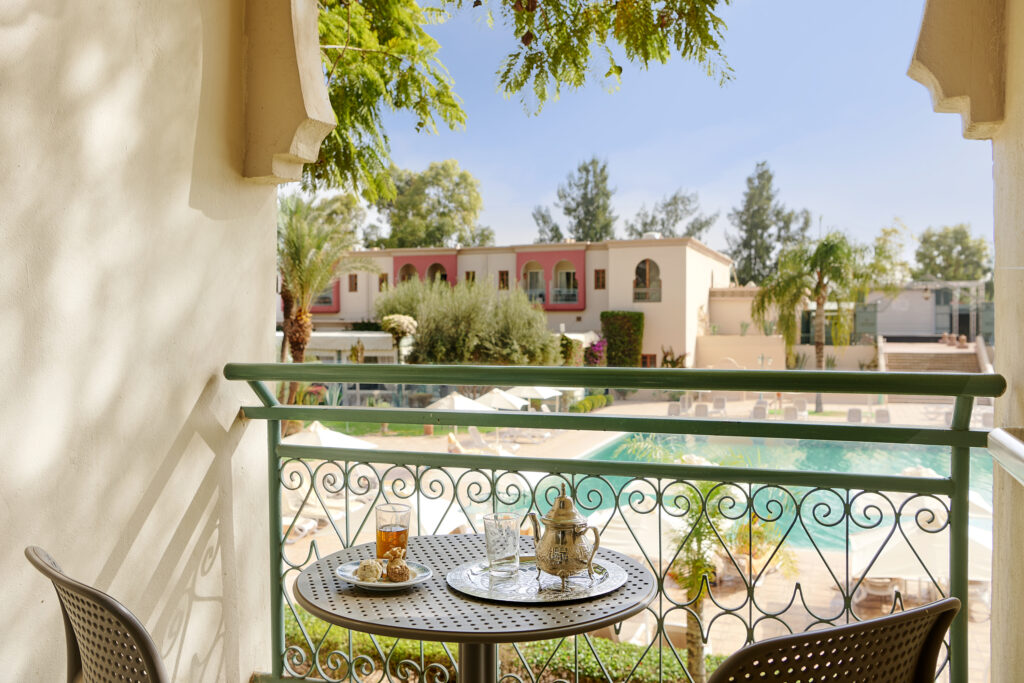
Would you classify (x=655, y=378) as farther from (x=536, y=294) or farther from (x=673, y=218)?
(x=673, y=218)

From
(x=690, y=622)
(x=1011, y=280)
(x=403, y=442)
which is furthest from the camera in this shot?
(x=403, y=442)

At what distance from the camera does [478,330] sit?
22.2 m

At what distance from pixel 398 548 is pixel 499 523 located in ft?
0.72

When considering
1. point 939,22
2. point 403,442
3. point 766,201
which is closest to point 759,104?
point 766,201

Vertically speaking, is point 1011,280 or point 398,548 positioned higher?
point 1011,280

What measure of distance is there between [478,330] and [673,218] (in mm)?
28881

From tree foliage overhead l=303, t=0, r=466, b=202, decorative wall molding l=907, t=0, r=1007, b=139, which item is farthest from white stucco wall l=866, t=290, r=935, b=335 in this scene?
decorative wall molding l=907, t=0, r=1007, b=139

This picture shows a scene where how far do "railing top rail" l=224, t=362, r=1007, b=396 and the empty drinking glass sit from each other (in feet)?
1.66

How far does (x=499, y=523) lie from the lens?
147 cm

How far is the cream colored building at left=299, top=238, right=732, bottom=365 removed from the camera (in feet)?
89.1

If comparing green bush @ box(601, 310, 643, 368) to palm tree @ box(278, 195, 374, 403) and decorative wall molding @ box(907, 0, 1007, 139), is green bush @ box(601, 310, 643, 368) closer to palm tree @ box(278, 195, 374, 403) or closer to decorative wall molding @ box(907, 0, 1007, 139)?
palm tree @ box(278, 195, 374, 403)

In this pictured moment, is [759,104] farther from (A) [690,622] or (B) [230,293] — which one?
(B) [230,293]

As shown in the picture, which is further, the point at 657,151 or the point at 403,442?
the point at 657,151

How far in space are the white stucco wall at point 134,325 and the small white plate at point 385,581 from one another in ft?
2.25
